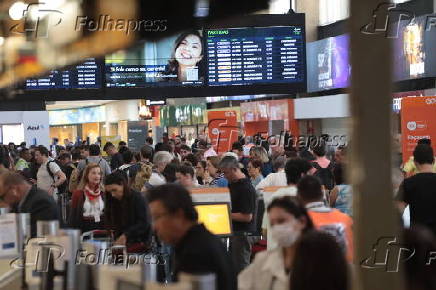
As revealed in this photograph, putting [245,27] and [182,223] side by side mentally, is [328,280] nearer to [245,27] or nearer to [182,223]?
[182,223]

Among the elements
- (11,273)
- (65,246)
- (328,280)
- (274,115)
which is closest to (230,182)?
(11,273)

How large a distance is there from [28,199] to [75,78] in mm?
6494

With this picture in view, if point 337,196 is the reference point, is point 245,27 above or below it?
above

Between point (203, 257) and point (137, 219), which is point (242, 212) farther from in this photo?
point (203, 257)

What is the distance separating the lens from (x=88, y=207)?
25.8 ft

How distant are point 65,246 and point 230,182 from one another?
4653 mm

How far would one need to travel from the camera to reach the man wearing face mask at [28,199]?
6.18 metres

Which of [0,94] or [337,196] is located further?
[0,94]

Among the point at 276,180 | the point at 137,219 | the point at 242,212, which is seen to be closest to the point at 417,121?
the point at 276,180

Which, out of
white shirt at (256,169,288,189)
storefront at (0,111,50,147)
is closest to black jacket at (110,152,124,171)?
white shirt at (256,169,288,189)

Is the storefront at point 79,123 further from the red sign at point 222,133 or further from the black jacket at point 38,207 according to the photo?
the black jacket at point 38,207

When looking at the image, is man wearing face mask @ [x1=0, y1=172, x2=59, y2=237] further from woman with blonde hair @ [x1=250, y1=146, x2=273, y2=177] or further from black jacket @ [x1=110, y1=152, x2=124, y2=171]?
black jacket @ [x1=110, y1=152, x2=124, y2=171]

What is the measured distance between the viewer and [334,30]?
24.5 meters

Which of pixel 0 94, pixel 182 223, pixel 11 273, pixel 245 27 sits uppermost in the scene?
pixel 245 27
